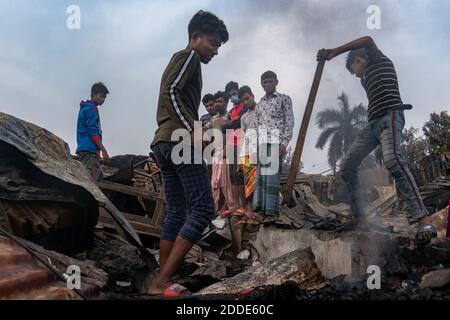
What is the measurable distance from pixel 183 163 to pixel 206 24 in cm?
109

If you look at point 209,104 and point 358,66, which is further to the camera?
point 209,104

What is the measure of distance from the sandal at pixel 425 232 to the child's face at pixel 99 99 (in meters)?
4.67

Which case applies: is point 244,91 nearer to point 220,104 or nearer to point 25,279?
point 220,104

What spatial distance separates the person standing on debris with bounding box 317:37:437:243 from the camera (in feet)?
12.5

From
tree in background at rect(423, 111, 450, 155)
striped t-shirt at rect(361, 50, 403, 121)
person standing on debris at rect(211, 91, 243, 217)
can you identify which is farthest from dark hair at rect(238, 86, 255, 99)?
tree in background at rect(423, 111, 450, 155)

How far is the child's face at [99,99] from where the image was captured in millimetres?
Result: 6309

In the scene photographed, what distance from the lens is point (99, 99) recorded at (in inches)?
249

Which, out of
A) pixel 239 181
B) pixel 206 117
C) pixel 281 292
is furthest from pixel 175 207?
pixel 206 117

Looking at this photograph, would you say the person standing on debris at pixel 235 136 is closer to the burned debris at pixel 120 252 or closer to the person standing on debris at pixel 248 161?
the person standing on debris at pixel 248 161

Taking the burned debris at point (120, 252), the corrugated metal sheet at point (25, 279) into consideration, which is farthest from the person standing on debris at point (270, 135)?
the corrugated metal sheet at point (25, 279)

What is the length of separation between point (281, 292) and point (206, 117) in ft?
15.5

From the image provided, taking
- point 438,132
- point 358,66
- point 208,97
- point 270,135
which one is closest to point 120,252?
point 270,135

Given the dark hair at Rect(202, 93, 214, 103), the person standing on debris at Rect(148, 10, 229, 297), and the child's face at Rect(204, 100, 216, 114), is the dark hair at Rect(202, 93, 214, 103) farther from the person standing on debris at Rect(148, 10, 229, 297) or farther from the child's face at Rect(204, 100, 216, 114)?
the person standing on debris at Rect(148, 10, 229, 297)

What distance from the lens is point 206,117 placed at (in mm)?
7066
